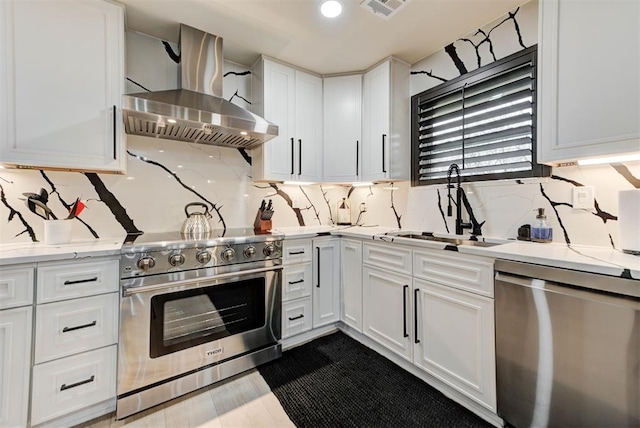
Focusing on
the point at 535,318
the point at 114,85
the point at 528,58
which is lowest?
the point at 535,318

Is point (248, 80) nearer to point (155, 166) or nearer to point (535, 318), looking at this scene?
point (155, 166)

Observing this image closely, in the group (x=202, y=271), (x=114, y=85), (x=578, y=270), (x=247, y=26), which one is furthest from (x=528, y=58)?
(x=114, y=85)

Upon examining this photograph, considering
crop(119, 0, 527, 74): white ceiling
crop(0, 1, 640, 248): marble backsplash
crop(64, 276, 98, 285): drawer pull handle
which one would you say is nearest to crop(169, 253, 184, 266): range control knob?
crop(64, 276, 98, 285): drawer pull handle

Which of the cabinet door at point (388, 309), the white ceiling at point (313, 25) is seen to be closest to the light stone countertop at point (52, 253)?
the white ceiling at point (313, 25)

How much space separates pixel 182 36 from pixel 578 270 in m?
2.77

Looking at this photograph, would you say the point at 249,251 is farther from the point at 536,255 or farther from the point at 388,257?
the point at 536,255

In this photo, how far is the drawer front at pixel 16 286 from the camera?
50.2 inches

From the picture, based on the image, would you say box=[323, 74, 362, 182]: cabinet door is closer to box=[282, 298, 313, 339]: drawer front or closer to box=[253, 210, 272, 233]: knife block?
box=[253, 210, 272, 233]: knife block

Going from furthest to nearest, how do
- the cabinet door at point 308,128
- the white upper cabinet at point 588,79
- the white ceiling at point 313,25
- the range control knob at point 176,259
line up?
the cabinet door at point 308,128 → the white ceiling at point 313,25 → the range control knob at point 176,259 → the white upper cabinet at point 588,79

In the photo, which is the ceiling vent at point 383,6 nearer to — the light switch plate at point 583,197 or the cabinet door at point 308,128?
the cabinet door at point 308,128

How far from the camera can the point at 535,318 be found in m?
1.26

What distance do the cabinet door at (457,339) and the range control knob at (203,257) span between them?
1.40 meters

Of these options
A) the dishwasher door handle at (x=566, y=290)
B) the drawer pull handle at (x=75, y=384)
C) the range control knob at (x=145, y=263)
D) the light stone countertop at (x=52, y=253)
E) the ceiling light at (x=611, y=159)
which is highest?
the ceiling light at (x=611, y=159)

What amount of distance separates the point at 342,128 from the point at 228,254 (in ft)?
5.56
